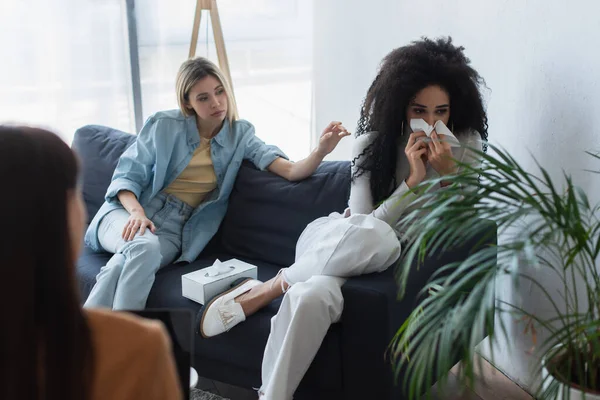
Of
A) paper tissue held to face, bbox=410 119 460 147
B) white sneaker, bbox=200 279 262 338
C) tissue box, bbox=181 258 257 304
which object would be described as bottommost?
white sneaker, bbox=200 279 262 338

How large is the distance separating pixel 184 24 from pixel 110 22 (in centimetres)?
42

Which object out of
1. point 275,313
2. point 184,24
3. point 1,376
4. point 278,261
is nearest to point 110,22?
point 184,24

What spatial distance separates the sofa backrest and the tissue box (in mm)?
216

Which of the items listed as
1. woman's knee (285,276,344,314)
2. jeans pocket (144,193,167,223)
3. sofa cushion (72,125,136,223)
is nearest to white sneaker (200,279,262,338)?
woman's knee (285,276,344,314)

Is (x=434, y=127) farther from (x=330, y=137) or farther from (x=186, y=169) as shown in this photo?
(x=186, y=169)

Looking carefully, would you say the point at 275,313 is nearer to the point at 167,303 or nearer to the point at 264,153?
the point at 167,303

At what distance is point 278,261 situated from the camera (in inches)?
104

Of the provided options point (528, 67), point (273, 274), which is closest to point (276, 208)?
point (273, 274)

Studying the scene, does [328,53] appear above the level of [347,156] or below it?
above

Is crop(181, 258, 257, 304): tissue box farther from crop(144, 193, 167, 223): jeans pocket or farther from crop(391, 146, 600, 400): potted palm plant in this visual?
crop(391, 146, 600, 400): potted palm plant

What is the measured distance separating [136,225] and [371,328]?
1.03 meters

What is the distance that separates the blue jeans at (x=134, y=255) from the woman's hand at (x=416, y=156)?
93 cm

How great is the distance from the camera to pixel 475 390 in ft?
8.09

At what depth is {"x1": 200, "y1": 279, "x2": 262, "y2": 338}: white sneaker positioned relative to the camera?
87.2 inches
